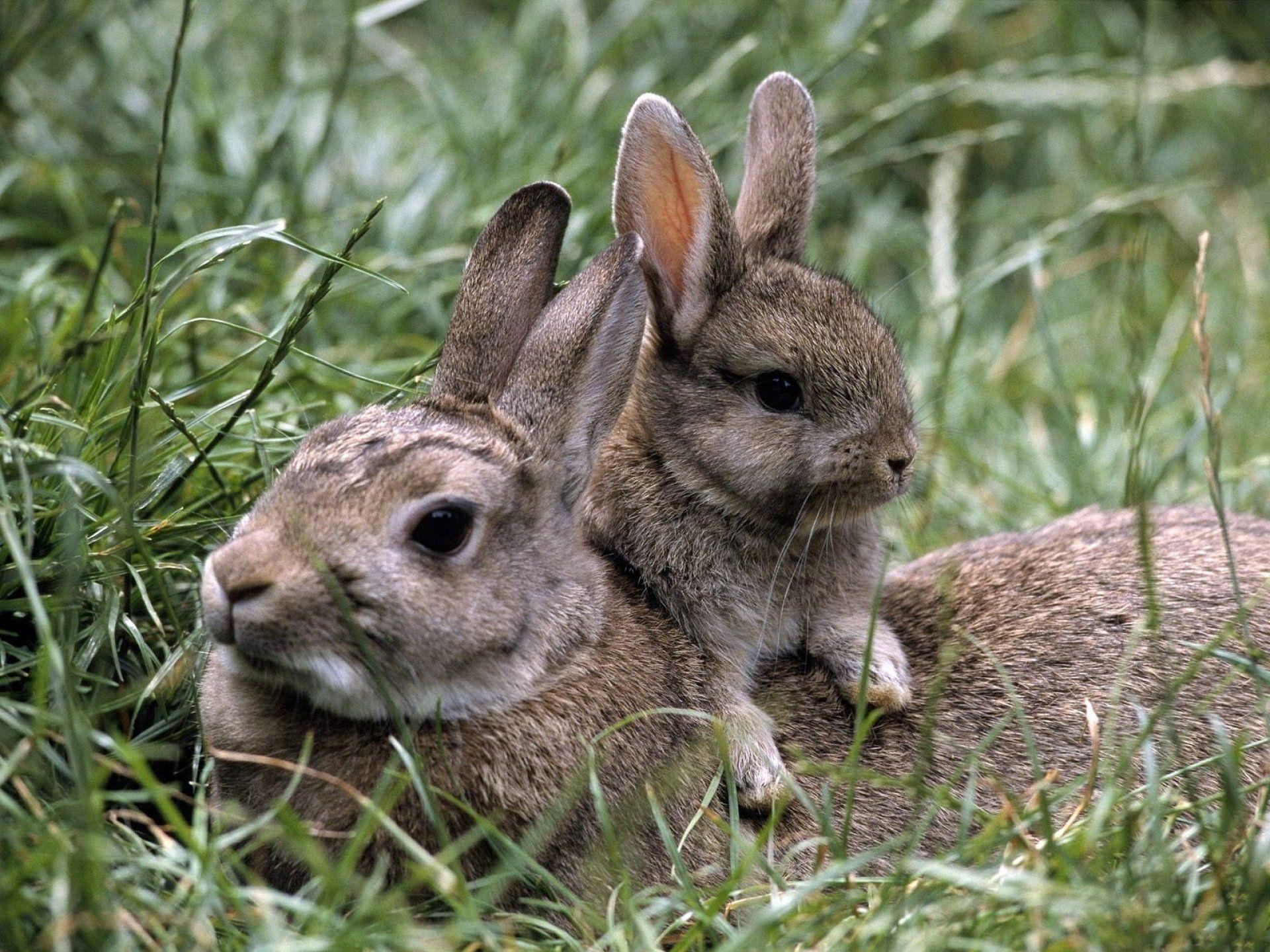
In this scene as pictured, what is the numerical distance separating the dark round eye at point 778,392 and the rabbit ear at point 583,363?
0.50 meters

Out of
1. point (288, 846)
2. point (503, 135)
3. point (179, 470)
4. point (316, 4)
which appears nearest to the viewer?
point (288, 846)

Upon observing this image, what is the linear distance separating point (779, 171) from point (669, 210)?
0.55 metres

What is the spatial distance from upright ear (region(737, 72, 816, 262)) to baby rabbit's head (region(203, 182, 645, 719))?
0.91m

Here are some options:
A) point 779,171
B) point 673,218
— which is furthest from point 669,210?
point 779,171

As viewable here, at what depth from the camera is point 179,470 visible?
4.65m

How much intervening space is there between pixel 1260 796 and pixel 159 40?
607cm

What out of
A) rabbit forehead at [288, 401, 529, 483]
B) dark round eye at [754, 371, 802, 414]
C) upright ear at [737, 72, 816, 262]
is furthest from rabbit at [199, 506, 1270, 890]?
upright ear at [737, 72, 816, 262]

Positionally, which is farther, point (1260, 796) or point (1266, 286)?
point (1266, 286)

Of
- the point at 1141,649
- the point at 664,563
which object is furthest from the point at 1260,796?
the point at 664,563

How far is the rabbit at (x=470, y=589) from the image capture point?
3.75m

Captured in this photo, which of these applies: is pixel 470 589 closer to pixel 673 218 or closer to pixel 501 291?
pixel 501 291

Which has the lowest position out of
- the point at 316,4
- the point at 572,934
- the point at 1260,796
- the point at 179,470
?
the point at 572,934

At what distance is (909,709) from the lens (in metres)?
4.69

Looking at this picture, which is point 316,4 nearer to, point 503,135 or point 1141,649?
point 503,135
